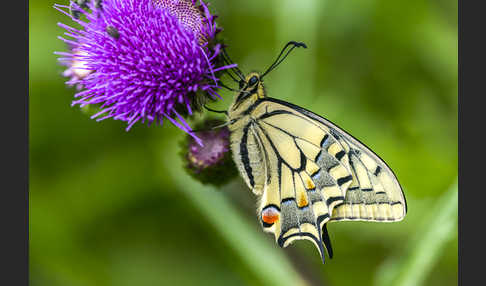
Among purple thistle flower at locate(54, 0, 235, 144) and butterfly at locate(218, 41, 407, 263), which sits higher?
purple thistle flower at locate(54, 0, 235, 144)

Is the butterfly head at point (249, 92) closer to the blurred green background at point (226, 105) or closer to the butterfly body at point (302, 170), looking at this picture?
the butterfly body at point (302, 170)

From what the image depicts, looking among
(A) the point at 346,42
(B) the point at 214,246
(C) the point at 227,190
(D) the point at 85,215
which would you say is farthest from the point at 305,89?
(D) the point at 85,215

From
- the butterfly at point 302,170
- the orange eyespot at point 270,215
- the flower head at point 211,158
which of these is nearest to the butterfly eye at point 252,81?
the butterfly at point 302,170

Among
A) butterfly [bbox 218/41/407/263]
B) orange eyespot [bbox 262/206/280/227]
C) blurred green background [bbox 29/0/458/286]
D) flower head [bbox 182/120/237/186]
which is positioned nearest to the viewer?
butterfly [bbox 218/41/407/263]

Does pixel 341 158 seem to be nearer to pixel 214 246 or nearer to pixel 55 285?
pixel 214 246

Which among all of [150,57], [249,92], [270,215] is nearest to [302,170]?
[270,215]

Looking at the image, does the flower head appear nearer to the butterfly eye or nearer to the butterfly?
the butterfly

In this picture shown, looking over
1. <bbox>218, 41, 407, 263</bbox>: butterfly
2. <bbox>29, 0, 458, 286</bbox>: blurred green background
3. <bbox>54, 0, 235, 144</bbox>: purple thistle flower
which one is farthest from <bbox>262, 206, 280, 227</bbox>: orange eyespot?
<bbox>29, 0, 458, 286</bbox>: blurred green background
